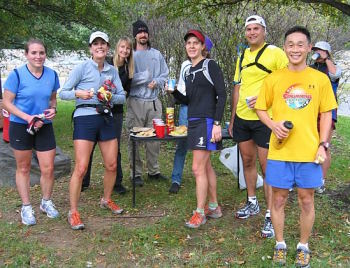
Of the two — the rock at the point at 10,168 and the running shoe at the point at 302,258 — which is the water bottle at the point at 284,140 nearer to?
the running shoe at the point at 302,258

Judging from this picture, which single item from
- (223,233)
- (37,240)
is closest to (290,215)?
(223,233)

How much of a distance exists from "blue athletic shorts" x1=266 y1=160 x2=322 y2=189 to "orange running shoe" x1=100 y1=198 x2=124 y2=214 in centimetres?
205

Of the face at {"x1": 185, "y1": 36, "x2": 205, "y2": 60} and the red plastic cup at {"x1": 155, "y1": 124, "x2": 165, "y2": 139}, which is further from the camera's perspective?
the red plastic cup at {"x1": 155, "y1": 124, "x2": 165, "y2": 139}

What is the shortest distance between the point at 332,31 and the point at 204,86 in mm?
6827

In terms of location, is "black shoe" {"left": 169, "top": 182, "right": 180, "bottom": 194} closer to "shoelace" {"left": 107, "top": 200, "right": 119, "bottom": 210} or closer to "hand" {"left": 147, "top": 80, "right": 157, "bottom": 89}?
"shoelace" {"left": 107, "top": 200, "right": 119, "bottom": 210}

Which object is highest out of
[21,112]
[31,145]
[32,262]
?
[21,112]

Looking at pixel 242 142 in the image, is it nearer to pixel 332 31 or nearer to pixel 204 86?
pixel 204 86

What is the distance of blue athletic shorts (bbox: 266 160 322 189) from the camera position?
10.8ft

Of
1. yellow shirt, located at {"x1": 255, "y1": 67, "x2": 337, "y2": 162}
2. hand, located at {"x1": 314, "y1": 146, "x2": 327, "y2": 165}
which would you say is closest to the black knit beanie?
yellow shirt, located at {"x1": 255, "y1": 67, "x2": 337, "y2": 162}

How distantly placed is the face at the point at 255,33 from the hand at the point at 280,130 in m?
1.12

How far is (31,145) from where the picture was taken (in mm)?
4480

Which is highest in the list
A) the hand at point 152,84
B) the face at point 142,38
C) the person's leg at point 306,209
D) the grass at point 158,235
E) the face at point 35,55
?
the face at point 142,38

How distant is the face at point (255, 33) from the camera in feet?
13.4

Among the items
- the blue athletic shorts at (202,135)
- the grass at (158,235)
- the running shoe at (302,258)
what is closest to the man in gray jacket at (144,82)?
the grass at (158,235)
